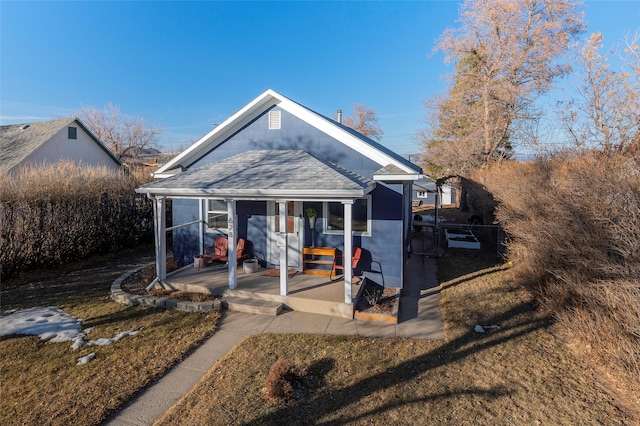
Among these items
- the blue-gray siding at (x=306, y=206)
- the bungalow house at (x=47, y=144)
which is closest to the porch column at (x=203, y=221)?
the blue-gray siding at (x=306, y=206)

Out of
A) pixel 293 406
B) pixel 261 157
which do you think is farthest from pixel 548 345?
pixel 261 157

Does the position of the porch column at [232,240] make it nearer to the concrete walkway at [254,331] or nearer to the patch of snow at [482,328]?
the concrete walkway at [254,331]

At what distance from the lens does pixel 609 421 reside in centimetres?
378

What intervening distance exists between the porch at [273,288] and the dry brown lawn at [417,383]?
43.5 inches

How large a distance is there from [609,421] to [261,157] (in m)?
8.53

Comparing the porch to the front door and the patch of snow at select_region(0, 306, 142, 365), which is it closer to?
the front door

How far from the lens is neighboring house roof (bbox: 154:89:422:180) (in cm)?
831

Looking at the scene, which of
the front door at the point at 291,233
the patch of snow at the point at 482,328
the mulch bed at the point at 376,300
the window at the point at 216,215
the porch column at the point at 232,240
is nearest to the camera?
the patch of snow at the point at 482,328

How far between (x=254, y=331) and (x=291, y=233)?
11.2ft

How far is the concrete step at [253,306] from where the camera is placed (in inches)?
277

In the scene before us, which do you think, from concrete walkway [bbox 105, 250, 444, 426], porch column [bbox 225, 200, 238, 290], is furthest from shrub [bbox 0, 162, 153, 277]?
concrete walkway [bbox 105, 250, 444, 426]

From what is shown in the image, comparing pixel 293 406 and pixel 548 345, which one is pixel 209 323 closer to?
pixel 293 406

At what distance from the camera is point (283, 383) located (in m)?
4.30

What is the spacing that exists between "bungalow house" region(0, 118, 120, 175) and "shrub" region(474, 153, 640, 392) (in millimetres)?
21504
